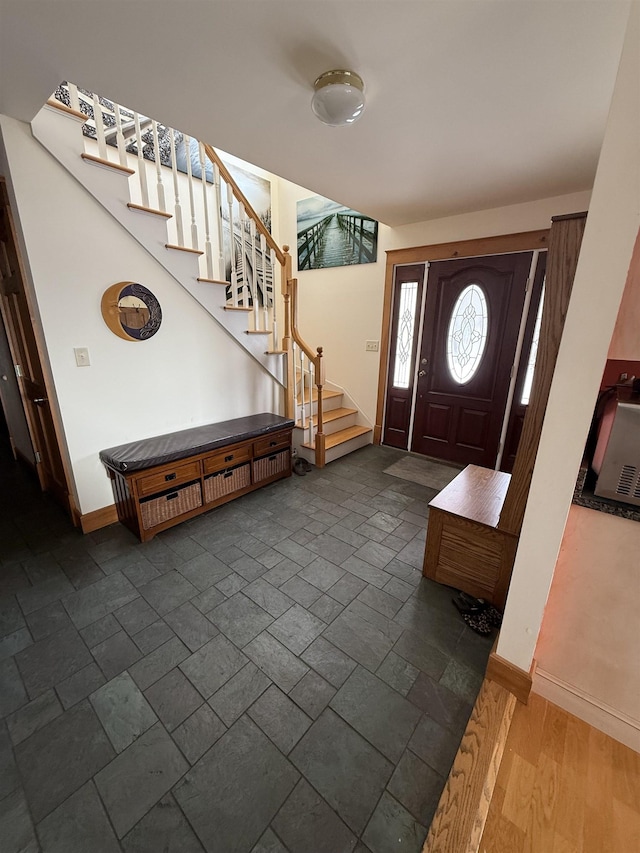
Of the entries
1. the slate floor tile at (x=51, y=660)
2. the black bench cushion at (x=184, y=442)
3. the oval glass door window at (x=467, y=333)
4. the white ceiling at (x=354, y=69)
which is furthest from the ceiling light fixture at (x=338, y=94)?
the slate floor tile at (x=51, y=660)

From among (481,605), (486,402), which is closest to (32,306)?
(481,605)

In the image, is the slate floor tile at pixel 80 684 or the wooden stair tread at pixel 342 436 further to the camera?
the wooden stair tread at pixel 342 436

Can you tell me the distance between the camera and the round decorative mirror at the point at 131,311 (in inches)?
90.9

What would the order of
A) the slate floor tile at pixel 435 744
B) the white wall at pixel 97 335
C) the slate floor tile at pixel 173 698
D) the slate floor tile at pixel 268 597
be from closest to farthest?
1. the slate floor tile at pixel 435 744
2. the slate floor tile at pixel 173 698
3. the slate floor tile at pixel 268 597
4. the white wall at pixel 97 335

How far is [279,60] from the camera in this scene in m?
1.47

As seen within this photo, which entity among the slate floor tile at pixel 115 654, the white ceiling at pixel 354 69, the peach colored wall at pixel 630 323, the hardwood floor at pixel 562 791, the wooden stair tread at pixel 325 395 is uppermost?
the white ceiling at pixel 354 69

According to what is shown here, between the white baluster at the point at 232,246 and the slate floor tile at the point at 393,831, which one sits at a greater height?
the white baluster at the point at 232,246

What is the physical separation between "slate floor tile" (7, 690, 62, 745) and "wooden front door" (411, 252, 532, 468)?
3579mm

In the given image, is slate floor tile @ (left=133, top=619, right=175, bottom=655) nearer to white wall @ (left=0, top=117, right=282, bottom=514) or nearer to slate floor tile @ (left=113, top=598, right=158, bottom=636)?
slate floor tile @ (left=113, top=598, right=158, bottom=636)

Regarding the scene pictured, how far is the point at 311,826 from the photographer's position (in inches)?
40.6

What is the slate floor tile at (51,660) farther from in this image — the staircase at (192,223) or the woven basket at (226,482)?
the staircase at (192,223)

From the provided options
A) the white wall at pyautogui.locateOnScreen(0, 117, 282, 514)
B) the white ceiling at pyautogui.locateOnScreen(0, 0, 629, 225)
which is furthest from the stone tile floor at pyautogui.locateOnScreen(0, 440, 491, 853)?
the white ceiling at pyautogui.locateOnScreen(0, 0, 629, 225)

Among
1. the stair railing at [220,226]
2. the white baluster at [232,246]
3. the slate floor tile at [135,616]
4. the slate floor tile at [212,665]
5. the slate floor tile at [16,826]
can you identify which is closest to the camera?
the slate floor tile at [16,826]

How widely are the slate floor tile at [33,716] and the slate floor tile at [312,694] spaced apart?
3.04ft
